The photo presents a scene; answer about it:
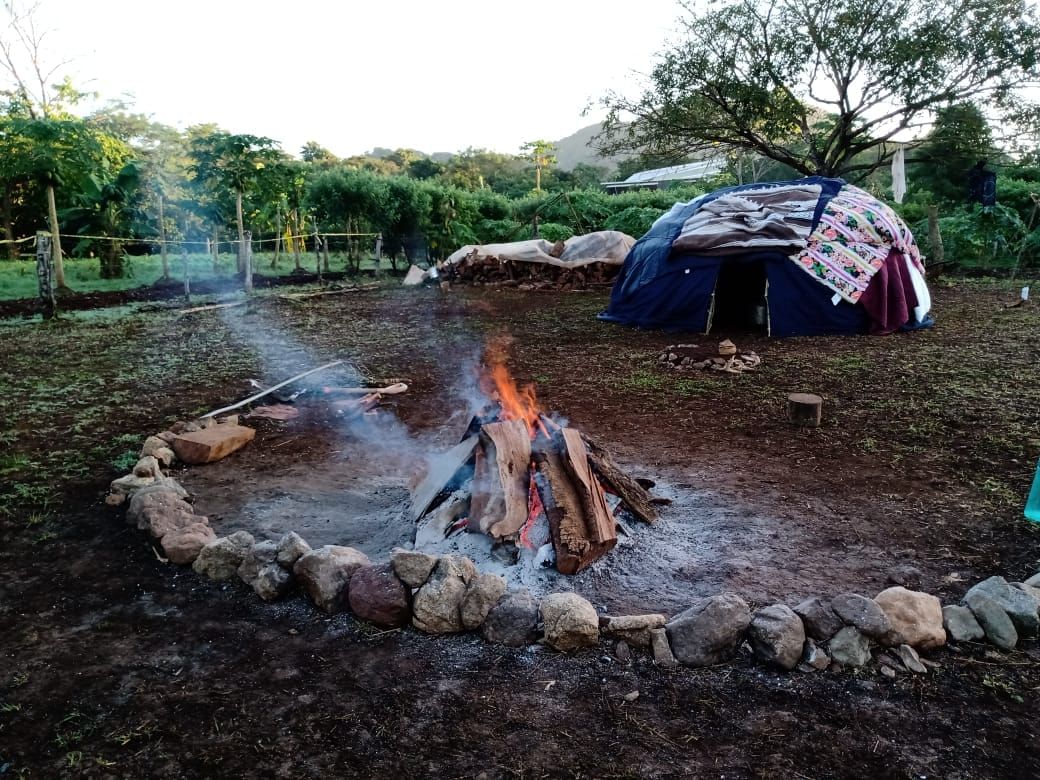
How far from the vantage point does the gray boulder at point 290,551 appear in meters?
3.19

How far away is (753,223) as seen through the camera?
10.5 m

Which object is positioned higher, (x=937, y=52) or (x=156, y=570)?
(x=937, y=52)

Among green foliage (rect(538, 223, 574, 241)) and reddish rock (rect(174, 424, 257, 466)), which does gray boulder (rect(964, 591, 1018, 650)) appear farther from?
green foliage (rect(538, 223, 574, 241))

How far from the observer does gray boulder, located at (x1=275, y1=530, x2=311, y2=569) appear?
10.5 ft

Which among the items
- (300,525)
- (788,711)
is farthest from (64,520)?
(788,711)

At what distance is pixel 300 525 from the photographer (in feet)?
13.1

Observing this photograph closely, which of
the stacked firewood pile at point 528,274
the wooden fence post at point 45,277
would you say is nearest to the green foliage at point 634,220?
the stacked firewood pile at point 528,274

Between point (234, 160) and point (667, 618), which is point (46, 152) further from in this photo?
point (667, 618)

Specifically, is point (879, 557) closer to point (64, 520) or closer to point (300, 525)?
point (300, 525)

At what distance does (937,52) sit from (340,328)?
Result: 49.4 ft

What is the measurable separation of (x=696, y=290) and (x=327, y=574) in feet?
29.0

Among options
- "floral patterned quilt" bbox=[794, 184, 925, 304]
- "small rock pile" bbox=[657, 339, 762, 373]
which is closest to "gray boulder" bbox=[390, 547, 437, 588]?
"small rock pile" bbox=[657, 339, 762, 373]

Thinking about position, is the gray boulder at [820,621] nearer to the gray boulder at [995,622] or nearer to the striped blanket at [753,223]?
the gray boulder at [995,622]

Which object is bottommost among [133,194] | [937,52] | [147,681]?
[147,681]
